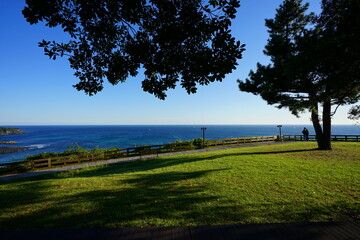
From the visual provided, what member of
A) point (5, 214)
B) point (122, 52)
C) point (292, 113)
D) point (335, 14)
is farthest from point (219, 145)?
point (5, 214)

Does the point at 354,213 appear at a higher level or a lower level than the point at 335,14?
lower

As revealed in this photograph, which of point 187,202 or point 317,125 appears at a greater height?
point 317,125

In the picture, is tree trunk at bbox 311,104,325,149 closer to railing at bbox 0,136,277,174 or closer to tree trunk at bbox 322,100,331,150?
tree trunk at bbox 322,100,331,150

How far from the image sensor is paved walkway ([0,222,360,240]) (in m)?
3.30

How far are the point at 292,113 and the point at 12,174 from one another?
24.7m

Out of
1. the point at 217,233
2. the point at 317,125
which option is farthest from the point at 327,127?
the point at 217,233

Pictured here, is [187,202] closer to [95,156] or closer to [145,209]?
[145,209]

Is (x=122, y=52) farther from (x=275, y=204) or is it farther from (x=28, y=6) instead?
(x=275, y=204)

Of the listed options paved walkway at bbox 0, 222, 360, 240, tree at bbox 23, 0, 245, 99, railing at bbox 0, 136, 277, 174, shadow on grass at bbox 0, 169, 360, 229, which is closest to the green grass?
shadow on grass at bbox 0, 169, 360, 229

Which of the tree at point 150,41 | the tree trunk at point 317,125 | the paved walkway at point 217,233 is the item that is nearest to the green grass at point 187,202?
the paved walkway at point 217,233

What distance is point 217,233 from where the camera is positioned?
11.3 feet

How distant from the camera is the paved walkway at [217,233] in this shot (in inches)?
130

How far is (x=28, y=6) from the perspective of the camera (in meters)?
4.26

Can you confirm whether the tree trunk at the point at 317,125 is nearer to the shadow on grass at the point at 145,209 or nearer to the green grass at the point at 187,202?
the green grass at the point at 187,202
